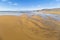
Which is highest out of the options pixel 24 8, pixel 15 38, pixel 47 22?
pixel 24 8

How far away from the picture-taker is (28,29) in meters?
0.86

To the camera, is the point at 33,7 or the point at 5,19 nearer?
the point at 5,19

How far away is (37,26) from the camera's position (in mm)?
883

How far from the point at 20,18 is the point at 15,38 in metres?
0.19

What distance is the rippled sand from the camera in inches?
33.3

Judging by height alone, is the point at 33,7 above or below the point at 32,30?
above

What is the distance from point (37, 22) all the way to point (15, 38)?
0.22 m

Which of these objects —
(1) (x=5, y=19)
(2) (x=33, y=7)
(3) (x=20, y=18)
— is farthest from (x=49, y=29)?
(2) (x=33, y=7)

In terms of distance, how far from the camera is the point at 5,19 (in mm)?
914

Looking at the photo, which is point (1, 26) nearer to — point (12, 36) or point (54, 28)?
point (12, 36)

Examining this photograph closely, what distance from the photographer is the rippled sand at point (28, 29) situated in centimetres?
84

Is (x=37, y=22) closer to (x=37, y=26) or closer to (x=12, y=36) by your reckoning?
(x=37, y=26)

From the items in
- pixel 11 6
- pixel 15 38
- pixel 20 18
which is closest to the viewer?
pixel 15 38

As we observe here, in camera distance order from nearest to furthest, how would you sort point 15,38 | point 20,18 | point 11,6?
point 15,38
point 20,18
point 11,6
